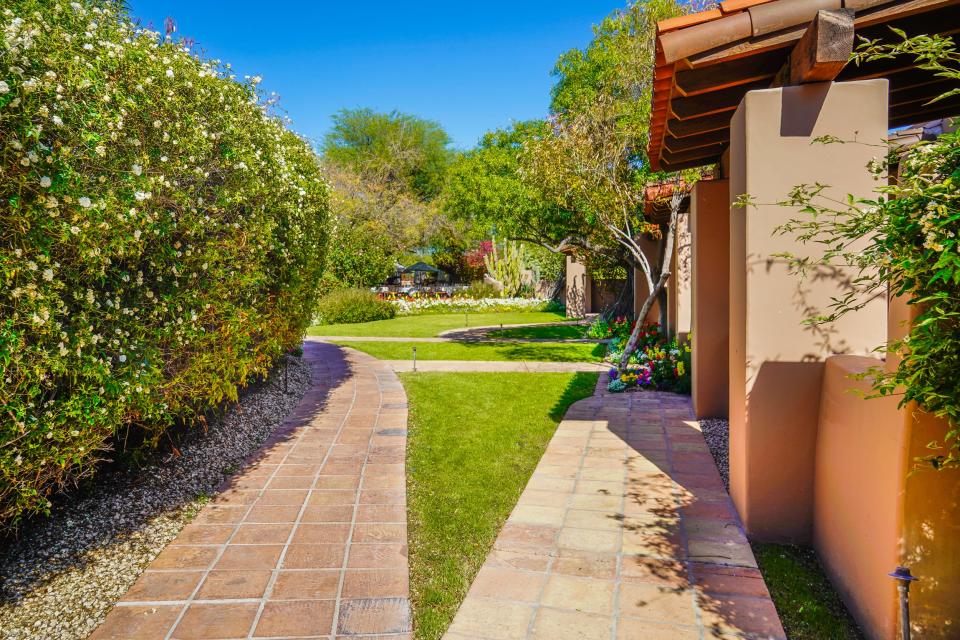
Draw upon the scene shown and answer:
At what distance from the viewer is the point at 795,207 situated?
12.3 ft

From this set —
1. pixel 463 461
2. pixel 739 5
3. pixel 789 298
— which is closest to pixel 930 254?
pixel 789 298

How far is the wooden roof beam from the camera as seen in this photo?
10.9 ft

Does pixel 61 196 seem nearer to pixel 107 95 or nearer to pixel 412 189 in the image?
pixel 107 95

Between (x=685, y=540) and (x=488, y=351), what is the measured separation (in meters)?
9.62

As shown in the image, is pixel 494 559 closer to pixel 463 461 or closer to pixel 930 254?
pixel 463 461

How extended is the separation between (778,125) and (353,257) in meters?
23.2

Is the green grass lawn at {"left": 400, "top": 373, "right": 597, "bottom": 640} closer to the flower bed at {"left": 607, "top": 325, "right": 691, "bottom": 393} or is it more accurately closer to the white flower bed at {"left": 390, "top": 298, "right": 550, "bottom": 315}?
the flower bed at {"left": 607, "top": 325, "right": 691, "bottom": 393}

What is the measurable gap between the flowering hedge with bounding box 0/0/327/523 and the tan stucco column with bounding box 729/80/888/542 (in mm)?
3857

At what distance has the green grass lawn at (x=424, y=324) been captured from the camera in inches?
688

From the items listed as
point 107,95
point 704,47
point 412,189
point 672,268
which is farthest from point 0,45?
point 412,189

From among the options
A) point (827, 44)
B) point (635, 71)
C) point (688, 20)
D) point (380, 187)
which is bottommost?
point (827, 44)

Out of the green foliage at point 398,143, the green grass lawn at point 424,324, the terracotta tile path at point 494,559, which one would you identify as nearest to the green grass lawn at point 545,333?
the green grass lawn at point 424,324

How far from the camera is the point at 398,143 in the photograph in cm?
4025

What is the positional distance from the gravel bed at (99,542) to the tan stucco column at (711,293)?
5.16 meters
